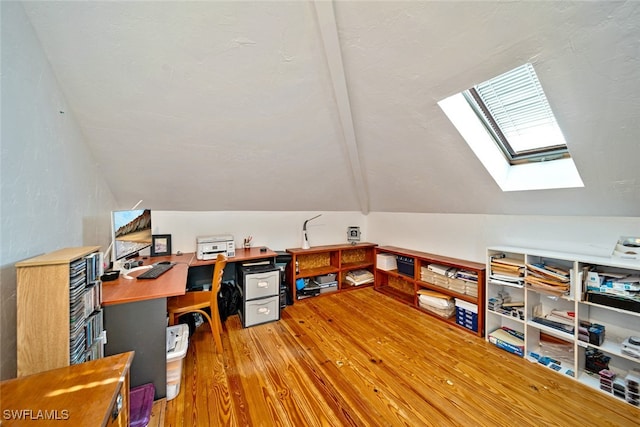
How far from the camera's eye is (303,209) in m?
3.63

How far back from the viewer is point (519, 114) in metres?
1.85

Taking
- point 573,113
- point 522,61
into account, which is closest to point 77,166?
point 522,61

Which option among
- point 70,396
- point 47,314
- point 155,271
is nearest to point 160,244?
point 155,271

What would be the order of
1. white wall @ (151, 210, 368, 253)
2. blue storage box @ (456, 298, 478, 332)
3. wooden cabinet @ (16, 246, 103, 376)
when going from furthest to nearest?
white wall @ (151, 210, 368, 253), blue storage box @ (456, 298, 478, 332), wooden cabinet @ (16, 246, 103, 376)

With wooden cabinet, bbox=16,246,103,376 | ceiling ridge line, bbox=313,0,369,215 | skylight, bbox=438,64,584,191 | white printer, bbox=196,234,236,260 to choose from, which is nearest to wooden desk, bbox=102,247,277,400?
wooden cabinet, bbox=16,246,103,376

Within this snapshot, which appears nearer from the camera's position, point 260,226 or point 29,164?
point 29,164

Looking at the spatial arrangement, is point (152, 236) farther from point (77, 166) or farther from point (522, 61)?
point (522, 61)

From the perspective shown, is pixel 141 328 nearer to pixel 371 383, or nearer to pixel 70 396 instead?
pixel 70 396

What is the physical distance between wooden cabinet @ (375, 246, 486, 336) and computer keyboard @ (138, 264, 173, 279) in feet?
8.93

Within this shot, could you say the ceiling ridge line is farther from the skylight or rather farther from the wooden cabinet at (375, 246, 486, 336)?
the wooden cabinet at (375, 246, 486, 336)

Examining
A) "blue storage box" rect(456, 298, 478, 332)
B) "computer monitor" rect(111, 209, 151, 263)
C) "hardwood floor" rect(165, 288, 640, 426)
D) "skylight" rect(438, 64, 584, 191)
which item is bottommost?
"hardwood floor" rect(165, 288, 640, 426)

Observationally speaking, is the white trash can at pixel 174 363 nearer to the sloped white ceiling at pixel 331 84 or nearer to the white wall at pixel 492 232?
the sloped white ceiling at pixel 331 84

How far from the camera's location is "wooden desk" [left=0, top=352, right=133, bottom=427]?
0.75 m

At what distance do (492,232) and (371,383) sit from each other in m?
1.98
